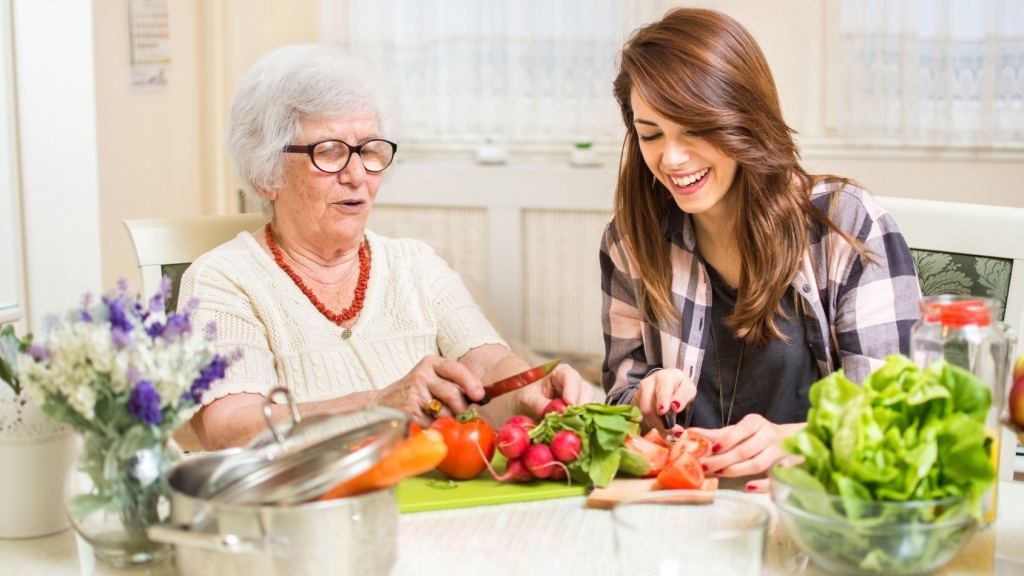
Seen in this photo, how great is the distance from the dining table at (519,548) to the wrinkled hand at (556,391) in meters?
0.34

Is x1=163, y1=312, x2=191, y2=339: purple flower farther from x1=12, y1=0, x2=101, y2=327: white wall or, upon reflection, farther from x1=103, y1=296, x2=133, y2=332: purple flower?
x1=12, y1=0, x2=101, y2=327: white wall

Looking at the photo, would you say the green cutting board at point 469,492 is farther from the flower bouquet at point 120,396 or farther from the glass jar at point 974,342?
the glass jar at point 974,342

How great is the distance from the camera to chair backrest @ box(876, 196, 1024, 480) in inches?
64.9

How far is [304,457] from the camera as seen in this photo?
1011 millimetres

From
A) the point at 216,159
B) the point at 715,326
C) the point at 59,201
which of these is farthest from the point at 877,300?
the point at 216,159

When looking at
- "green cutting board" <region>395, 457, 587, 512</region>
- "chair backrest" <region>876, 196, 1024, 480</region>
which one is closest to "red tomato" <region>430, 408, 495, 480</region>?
"green cutting board" <region>395, 457, 587, 512</region>

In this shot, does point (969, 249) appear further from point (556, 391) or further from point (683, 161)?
point (556, 391)

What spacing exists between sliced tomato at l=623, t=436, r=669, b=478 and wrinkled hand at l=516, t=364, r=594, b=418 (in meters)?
0.25

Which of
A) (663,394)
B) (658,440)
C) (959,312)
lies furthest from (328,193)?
(959,312)

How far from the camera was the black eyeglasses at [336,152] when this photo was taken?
200 centimetres

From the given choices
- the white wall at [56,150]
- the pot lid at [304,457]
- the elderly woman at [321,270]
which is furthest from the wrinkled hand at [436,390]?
the white wall at [56,150]

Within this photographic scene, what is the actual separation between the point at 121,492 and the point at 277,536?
218 millimetres

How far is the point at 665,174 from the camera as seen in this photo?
1.71 metres

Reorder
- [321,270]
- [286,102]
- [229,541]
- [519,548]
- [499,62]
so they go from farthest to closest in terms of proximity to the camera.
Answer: [499,62], [321,270], [286,102], [519,548], [229,541]
